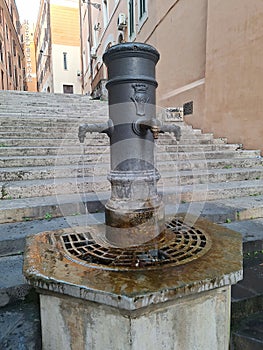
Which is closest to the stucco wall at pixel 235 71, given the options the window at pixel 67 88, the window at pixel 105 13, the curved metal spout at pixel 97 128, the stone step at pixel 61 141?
the stone step at pixel 61 141

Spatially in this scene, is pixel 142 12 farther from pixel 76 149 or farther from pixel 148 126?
pixel 148 126

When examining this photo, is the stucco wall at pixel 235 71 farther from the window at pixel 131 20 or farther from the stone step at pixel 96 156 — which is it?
the window at pixel 131 20

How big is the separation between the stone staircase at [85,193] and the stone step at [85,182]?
1 centimetres

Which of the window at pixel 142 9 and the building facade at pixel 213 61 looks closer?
the building facade at pixel 213 61

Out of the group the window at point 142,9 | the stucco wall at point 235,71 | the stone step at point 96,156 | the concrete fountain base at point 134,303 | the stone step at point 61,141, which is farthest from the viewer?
the window at point 142,9

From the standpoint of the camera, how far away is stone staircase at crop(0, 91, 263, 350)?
1608mm

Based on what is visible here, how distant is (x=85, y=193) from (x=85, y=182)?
5.4 inches

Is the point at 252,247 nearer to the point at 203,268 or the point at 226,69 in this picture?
the point at 203,268

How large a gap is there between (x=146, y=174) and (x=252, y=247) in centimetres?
125

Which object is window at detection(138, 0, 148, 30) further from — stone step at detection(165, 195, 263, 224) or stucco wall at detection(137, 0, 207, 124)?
stone step at detection(165, 195, 263, 224)

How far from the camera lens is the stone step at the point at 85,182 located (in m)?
2.82

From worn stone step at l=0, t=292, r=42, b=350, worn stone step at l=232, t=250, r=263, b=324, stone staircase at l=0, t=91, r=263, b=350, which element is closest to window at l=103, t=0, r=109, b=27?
stone staircase at l=0, t=91, r=263, b=350

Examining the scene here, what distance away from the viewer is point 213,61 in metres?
5.41

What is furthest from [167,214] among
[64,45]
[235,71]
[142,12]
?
[64,45]
